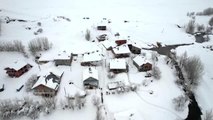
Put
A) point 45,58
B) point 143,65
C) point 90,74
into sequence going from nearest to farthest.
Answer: point 90,74, point 143,65, point 45,58

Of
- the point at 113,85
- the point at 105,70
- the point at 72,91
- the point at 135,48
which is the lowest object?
the point at 72,91

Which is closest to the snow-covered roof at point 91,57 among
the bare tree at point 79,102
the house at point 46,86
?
the house at point 46,86

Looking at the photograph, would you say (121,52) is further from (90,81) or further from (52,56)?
(52,56)

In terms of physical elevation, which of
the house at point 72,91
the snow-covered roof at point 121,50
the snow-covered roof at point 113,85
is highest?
the snow-covered roof at point 121,50

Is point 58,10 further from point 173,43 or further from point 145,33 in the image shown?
point 173,43

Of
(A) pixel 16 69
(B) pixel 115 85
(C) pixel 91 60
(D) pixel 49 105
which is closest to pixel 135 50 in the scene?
(C) pixel 91 60

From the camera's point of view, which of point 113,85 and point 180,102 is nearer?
point 180,102

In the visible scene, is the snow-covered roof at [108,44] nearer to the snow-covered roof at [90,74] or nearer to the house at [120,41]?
the house at [120,41]
